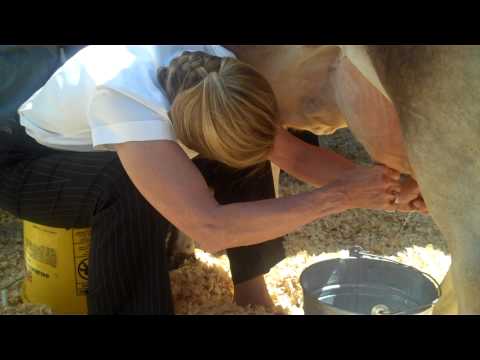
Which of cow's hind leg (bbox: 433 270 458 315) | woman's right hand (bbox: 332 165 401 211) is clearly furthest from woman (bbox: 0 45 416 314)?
cow's hind leg (bbox: 433 270 458 315)

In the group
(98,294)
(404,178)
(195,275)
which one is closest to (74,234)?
(98,294)

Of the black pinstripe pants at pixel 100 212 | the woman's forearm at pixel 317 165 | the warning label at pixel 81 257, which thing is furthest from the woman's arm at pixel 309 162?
the warning label at pixel 81 257

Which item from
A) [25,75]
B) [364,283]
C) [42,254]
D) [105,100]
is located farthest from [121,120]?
[364,283]

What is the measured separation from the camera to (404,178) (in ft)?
4.20

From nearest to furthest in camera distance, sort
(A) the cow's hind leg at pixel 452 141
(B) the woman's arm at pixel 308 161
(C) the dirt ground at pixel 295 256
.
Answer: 1. (A) the cow's hind leg at pixel 452 141
2. (B) the woman's arm at pixel 308 161
3. (C) the dirt ground at pixel 295 256

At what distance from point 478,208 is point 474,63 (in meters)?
0.20

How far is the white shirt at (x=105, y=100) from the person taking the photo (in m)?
1.19

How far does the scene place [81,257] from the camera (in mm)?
1518

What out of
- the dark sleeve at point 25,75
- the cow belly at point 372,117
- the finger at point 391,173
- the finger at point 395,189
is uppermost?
the dark sleeve at point 25,75

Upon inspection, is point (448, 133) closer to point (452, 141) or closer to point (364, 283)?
point (452, 141)

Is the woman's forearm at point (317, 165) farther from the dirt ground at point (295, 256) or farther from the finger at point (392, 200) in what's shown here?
the dirt ground at point (295, 256)

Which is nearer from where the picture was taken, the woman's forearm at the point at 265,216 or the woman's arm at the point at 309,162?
the woman's forearm at the point at 265,216

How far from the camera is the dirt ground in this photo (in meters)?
1.69
